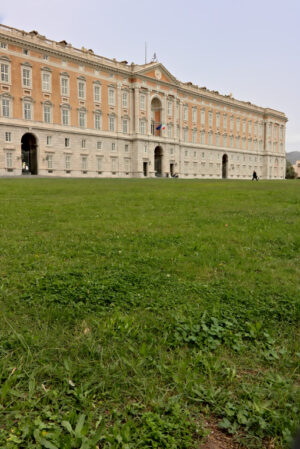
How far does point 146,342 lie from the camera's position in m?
3.48

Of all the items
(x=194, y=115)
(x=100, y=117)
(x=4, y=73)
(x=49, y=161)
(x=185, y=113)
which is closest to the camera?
(x=4, y=73)

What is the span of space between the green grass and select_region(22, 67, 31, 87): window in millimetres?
53770

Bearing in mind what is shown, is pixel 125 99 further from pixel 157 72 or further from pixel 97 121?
pixel 157 72

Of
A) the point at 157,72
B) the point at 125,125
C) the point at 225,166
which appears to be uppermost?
the point at 157,72

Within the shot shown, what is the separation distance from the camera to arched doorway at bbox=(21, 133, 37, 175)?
5562cm

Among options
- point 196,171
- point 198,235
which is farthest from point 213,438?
point 196,171

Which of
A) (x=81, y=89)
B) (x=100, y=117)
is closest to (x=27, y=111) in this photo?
(x=81, y=89)

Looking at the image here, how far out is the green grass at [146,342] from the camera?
2.43 meters

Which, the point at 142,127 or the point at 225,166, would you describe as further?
the point at 225,166

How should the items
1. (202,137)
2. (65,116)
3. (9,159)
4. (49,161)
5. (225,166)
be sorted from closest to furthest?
(9,159)
(49,161)
(65,116)
(202,137)
(225,166)

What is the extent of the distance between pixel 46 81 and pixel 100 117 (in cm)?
1173

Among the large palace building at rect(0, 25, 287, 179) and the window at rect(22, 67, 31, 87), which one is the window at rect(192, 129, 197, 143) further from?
the window at rect(22, 67, 31, 87)

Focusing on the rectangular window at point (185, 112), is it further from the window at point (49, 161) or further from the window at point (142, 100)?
the window at point (49, 161)

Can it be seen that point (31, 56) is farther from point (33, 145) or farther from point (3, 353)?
point (3, 353)
